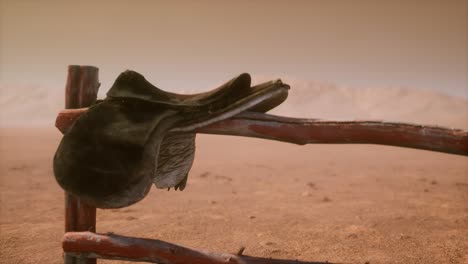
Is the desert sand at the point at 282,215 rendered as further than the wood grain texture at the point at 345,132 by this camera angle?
Yes

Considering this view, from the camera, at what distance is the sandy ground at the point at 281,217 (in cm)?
369

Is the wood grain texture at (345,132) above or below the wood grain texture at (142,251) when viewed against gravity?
above

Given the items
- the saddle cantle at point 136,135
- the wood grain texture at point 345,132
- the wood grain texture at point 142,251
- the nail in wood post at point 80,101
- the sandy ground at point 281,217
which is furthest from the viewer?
the sandy ground at point 281,217

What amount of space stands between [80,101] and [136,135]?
0.74m

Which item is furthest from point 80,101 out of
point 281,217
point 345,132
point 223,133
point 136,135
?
point 281,217

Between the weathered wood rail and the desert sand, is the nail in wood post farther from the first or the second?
the desert sand

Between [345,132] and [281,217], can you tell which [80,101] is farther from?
[281,217]

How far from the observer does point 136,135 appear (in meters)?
1.61

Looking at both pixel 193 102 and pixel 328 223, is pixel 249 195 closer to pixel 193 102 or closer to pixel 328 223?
pixel 328 223

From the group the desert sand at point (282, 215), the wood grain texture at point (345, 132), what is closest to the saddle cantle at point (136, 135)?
the wood grain texture at point (345, 132)

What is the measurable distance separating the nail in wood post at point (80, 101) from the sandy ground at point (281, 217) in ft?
5.92

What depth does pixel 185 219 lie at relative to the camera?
4.86m

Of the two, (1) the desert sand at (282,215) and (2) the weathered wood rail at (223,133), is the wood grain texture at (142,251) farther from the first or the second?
(1) the desert sand at (282,215)

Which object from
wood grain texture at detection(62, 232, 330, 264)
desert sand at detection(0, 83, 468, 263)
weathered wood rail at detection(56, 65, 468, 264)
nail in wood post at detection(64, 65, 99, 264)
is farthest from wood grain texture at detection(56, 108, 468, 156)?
desert sand at detection(0, 83, 468, 263)
